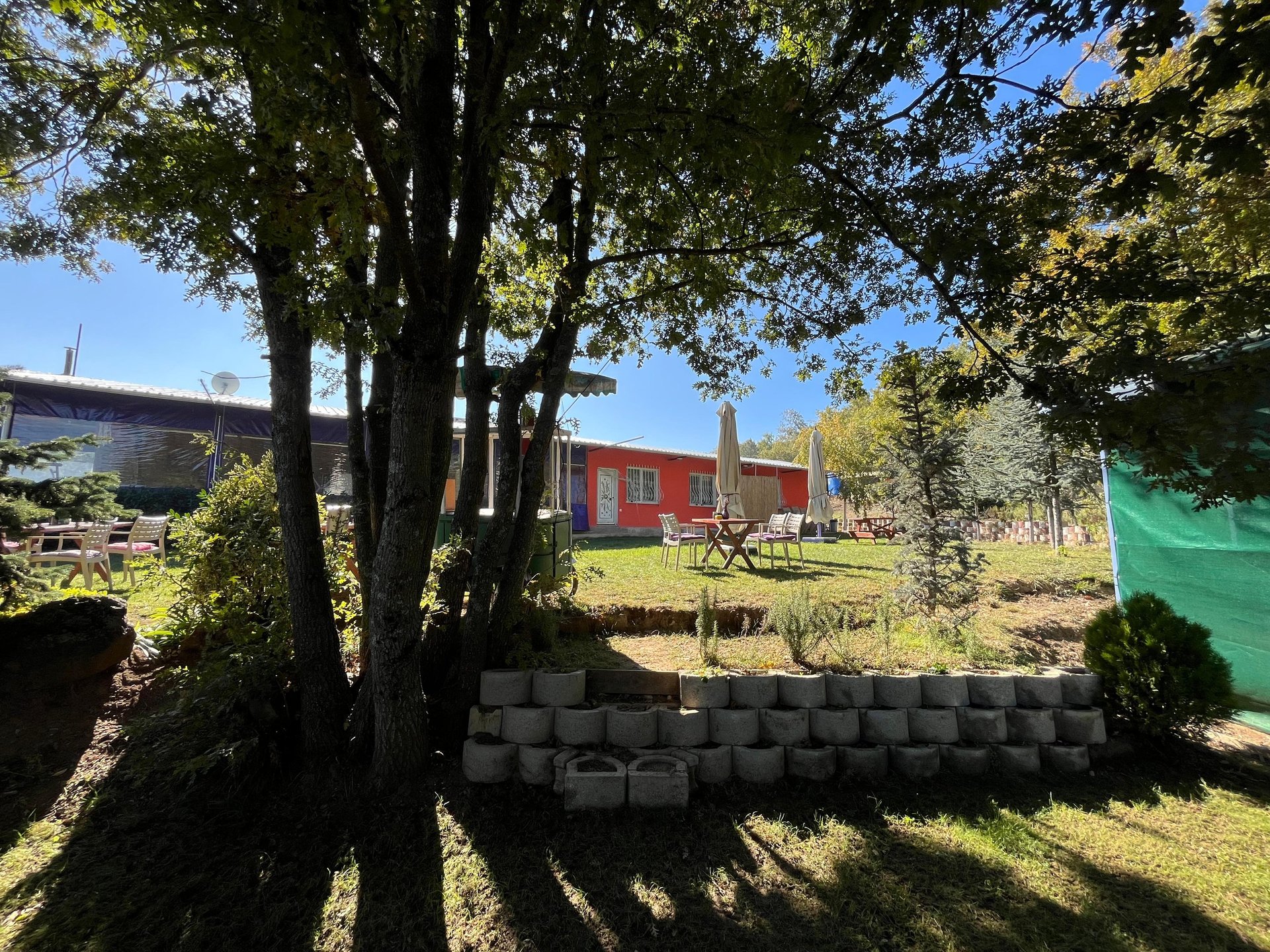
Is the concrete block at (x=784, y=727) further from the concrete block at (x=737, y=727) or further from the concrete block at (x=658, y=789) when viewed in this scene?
the concrete block at (x=658, y=789)

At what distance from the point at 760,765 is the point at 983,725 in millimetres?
1486

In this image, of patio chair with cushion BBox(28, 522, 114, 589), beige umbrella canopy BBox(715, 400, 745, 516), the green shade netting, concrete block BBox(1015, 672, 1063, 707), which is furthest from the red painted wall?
concrete block BBox(1015, 672, 1063, 707)

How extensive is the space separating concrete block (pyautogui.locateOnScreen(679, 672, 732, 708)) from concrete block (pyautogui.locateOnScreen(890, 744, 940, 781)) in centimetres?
108

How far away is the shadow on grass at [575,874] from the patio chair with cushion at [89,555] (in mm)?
4493

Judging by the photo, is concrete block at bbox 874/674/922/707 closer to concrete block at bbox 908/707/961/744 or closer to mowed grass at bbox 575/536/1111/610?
concrete block at bbox 908/707/961/744

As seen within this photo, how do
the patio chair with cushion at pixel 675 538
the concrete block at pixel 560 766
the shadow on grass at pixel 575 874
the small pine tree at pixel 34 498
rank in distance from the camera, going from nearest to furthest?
the shadow on grass at pixel 575 874 → the concrete block at pixel 560 766 → the small pine tree at pixel 34 498 → the patio chair with cushion at pixel 675 538

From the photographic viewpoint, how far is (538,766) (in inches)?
118

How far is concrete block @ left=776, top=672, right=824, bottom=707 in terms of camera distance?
10.6 feet

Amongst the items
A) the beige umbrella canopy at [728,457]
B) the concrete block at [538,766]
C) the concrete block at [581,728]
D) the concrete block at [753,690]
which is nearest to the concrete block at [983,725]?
the concrete block at [753,690]

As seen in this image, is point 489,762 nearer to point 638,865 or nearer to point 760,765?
point 638,865

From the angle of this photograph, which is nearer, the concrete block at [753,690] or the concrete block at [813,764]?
the concrete block at [813,764]

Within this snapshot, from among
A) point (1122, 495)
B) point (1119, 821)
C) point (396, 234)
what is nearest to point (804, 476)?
point (1122, 495)

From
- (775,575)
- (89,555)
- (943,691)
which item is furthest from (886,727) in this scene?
(89,555)

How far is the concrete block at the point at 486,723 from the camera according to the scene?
3162 millimetres
